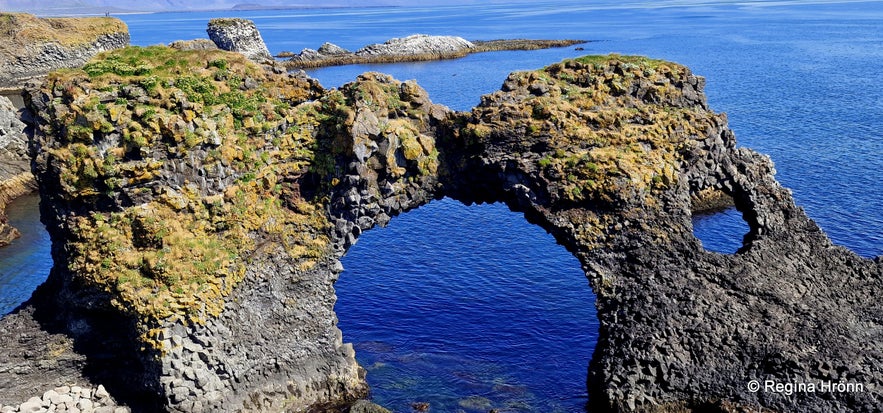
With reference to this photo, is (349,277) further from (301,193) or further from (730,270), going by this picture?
(730,270)

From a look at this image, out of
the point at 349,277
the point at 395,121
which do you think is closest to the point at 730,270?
the point at 395,121

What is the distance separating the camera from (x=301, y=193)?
39344 millimetres

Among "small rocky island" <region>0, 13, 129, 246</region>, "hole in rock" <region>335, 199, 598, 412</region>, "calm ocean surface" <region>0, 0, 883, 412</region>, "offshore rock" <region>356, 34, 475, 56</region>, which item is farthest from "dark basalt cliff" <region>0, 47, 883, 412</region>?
"offshore rock" <region>356, 34, 475, 56</region>

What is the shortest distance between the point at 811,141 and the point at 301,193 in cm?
6775

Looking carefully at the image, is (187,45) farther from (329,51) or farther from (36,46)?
(329,51)

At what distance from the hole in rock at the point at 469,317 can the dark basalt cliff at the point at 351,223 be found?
10.4 feet

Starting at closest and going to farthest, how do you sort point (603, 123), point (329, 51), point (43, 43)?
point (603, 123)
point (43, 43)
point (329, 51)

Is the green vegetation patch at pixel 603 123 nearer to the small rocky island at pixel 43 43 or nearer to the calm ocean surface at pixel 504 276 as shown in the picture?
the calm ocean surface at pixel 504 276

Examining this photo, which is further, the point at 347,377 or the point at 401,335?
the point at 401,335

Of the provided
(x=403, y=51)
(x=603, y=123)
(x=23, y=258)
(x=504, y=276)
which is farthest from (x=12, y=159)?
(x=403, y=51)

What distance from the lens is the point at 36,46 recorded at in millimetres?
131000

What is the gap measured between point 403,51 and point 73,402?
144 meters

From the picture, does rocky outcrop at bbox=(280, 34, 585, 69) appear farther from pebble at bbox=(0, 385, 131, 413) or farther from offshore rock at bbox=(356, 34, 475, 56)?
pebble at bbox=(0, 385, 131, 413)

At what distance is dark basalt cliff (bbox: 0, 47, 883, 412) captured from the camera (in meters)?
34.1
